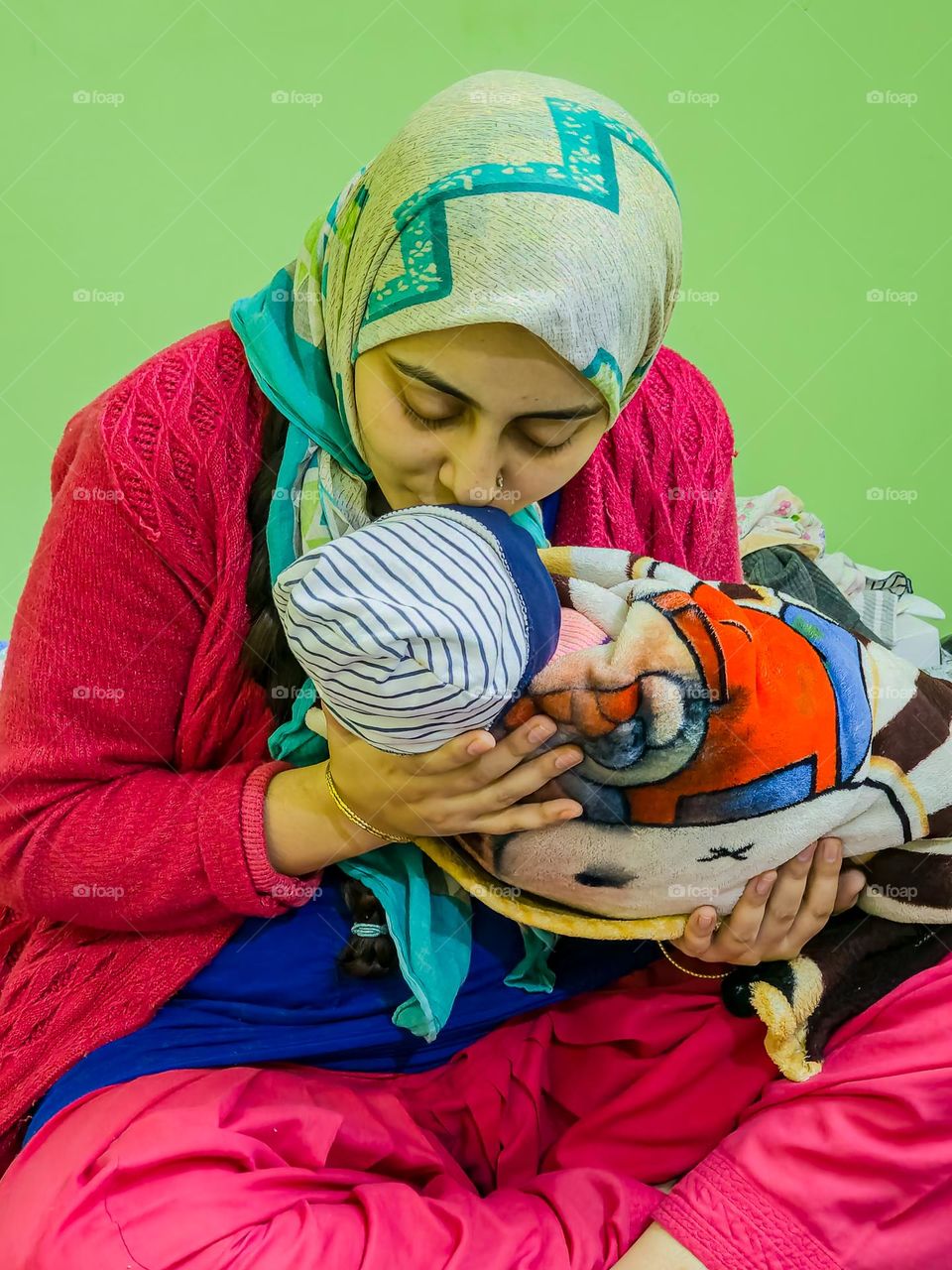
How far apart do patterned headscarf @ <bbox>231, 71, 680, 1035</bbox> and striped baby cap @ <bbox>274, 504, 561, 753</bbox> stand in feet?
0.51

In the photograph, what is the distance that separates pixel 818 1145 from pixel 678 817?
0.93 ft

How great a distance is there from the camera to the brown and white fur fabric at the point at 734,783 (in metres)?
0.72

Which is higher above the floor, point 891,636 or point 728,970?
point 891,636

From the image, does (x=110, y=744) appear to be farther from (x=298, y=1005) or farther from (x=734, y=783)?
(x=734, y=783)

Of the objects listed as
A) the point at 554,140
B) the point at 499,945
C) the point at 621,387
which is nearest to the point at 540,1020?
the point at 499,945

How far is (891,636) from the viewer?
1680 millimetres

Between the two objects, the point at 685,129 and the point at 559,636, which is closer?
the point at 559,636

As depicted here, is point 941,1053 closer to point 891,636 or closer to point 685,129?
point 891,636

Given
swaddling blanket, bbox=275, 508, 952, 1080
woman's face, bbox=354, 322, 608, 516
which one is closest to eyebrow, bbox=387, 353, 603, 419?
woman's face, bbox=354, 322, 608, 516

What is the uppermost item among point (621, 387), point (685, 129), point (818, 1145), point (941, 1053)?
point (685, 129)

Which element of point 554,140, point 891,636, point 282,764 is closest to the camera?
point 554,140

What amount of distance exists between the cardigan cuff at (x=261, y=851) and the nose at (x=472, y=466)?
30cm

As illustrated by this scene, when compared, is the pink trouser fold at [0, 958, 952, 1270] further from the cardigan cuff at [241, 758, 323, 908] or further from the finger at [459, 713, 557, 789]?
the finger at [459, 713, 557, 789]

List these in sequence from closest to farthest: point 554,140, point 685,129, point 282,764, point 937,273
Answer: point 554,140, point 282,764, point 685,129, point 937,273
